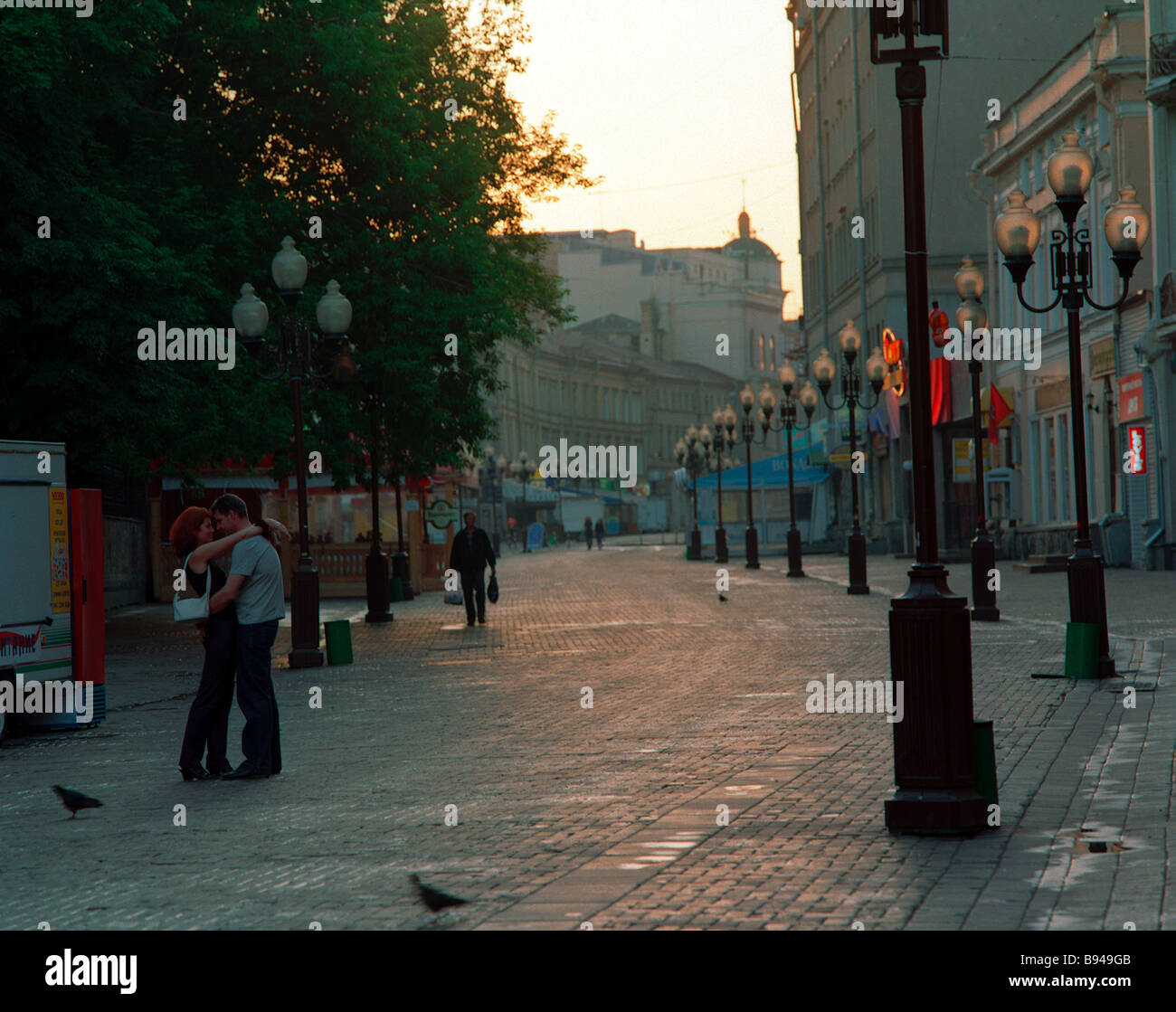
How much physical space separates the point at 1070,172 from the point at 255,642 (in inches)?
336

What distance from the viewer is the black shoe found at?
35.2ft

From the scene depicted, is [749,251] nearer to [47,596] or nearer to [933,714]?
[47,596]

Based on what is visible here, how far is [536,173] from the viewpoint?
44.9 metres

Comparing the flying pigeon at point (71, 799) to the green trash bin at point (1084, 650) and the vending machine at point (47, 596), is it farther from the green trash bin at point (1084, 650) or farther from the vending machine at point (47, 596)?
the green trash bin at point (1084, 650)

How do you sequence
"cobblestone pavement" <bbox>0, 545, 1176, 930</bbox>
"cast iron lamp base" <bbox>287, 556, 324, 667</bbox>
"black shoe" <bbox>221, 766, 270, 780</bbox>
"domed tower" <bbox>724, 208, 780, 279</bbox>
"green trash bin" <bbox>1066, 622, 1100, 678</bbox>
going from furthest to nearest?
"domed tower" <bbox>724, 208, 780, 279</bbox>
"cast iron lamp base" <bbox>287, 556, 324, 667</bbox>
"green trash bin" <bbox>1066, 622, 1100, 678</bbox>
"black shoe" <bbox>221, 766, 270, 780</bbox>
"cobblestone pavement" <bbox>0, 545, 1176, 930</bbox>

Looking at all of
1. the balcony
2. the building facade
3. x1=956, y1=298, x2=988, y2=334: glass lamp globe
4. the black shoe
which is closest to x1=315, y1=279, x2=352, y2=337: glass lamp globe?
x1=956, y1=298, x2=988, y2=334: glass lamp globe

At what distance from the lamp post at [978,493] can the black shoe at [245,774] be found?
526 inches

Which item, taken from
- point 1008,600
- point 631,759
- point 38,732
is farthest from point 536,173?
point 631,759

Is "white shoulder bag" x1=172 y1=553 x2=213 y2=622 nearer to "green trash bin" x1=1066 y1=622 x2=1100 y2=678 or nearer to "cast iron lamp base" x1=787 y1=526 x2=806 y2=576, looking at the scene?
"green trash bin" x1=1066 y1=622 x2=1100 y2=678

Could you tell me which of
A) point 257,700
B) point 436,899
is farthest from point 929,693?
point 257,700

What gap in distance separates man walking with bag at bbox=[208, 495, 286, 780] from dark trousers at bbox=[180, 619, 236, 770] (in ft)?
0.26

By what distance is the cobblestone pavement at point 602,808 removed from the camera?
21.6 feet
